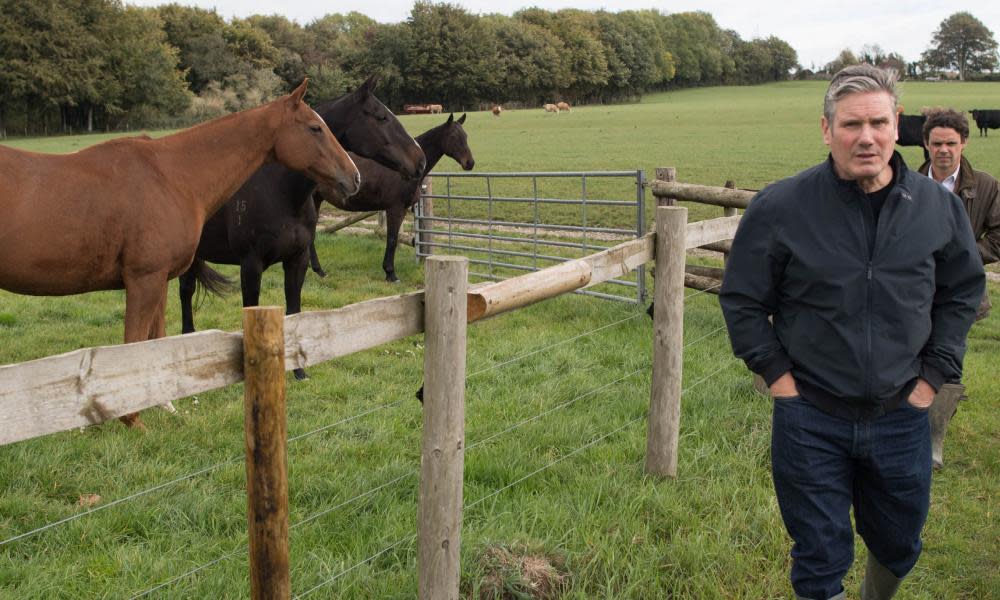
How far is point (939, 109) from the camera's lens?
15.3 ft

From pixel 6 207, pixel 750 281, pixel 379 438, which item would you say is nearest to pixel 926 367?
pixel 750 281

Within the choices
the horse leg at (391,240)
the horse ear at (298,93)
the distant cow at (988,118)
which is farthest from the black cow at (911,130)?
the distant cow at (988,118)

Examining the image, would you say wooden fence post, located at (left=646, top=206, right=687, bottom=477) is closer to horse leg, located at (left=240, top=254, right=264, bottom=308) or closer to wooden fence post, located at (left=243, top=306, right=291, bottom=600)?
wooden fence post, located at (left=243, top=306, right=291, bottom=600)

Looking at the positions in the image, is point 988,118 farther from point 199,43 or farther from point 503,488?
point 199,43

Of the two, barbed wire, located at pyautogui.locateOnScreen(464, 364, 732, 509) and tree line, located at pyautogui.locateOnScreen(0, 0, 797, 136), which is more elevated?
tree line, located at pyautogui.locateOnScreen(0, 0, 797, 136)

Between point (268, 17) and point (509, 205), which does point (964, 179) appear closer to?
point (509, 205)

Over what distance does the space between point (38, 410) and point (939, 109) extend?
485 cm

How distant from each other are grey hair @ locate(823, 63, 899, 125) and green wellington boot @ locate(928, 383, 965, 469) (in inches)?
107

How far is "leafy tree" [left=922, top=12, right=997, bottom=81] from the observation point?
129 m

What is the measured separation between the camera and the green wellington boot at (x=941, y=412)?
4.61 meters

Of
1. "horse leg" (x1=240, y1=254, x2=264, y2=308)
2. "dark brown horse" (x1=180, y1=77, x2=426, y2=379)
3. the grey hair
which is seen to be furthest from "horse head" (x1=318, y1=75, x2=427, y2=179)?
the grey hair

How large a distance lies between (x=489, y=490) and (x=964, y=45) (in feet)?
503

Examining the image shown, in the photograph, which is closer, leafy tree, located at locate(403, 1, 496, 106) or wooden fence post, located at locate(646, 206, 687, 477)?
wooden fence post, located at locate(646, 206, 687, 477)

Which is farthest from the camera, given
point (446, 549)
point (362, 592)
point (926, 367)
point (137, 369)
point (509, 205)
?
point (509, 205)
